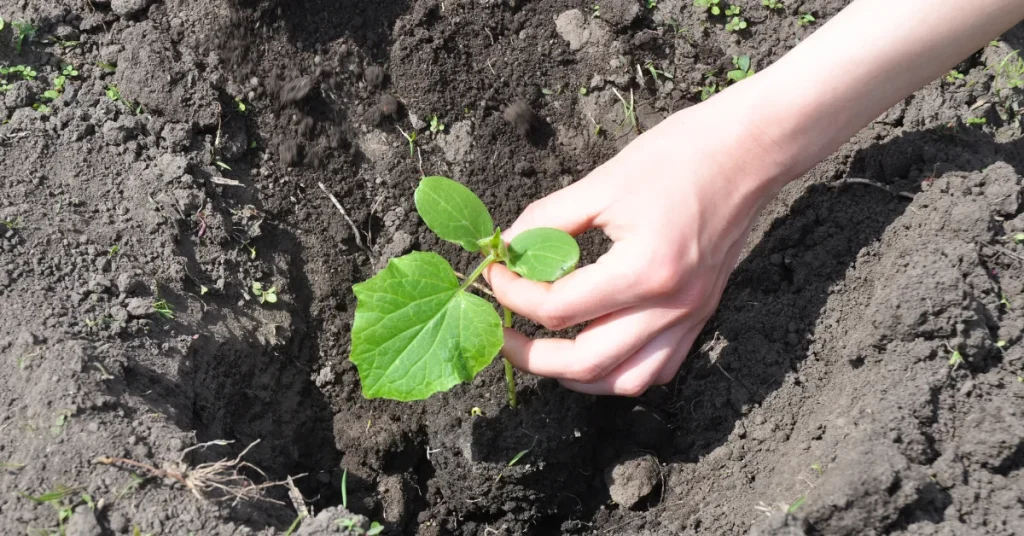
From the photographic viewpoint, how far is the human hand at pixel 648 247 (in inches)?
68.1

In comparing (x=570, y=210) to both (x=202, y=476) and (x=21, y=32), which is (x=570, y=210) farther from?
(x=21, y=32)

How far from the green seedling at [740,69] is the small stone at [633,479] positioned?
1.28 metres

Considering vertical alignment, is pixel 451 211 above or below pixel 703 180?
above

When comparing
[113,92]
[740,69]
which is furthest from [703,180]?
[113,92]

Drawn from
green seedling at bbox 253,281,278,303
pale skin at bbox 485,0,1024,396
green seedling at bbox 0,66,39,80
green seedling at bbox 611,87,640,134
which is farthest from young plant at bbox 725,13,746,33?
green seedling at bbox 0,66,39,80

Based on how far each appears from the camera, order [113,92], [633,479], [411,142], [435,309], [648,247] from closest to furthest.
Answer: [648,247] → [435,309] → [633,479] → [113,92] → [411,142]

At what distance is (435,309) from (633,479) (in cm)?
78

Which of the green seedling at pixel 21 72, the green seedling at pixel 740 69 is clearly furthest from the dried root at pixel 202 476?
the green seedling at pixel 740 69

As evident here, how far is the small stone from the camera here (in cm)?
206

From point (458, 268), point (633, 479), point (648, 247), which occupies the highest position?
point (648, 247)

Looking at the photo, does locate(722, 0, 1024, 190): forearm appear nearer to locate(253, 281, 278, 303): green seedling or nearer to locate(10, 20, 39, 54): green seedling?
locate(253, 281, 278, 303): green seedling

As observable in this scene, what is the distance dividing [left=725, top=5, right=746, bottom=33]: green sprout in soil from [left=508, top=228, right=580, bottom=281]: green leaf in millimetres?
1242

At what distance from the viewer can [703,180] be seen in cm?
178

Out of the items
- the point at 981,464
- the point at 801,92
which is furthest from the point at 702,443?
the point at 801,92
